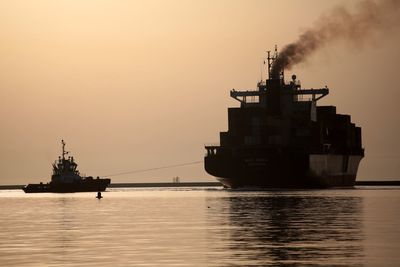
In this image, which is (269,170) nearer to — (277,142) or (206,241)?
(277,142)

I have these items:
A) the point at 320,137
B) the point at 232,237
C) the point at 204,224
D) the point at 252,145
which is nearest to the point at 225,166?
the point at 252,145

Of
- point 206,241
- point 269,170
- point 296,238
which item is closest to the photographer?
point 206,241

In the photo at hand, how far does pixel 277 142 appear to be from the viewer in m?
178

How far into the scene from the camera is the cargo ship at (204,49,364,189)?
17288cm

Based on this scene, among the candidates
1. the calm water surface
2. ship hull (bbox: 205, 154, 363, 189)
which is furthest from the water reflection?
ship hull (bbox: 205, 154, 363, 189)

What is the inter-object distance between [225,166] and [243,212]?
9001cm

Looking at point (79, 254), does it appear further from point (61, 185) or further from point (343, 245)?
point (61, 185)

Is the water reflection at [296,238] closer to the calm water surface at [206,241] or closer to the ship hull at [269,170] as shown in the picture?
the calm water surface at [206,241]

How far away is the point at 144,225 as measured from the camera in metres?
67.0

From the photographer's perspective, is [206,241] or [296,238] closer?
[206,241]

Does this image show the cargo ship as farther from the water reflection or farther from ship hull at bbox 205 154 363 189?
the water reflection

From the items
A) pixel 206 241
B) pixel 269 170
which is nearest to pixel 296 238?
pixel 206 241

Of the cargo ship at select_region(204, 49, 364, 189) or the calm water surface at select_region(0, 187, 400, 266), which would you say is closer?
the calm water surface at select_region(0, 187, 400, 266)

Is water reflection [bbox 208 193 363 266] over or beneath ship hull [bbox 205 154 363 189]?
beneath
